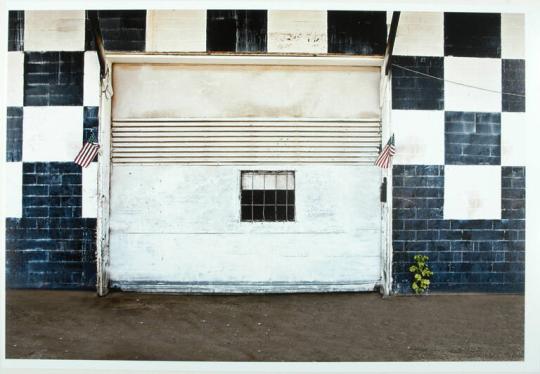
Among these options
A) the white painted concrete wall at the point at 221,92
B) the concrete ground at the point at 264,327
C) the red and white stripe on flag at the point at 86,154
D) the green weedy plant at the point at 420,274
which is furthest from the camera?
the white painted concrete wall at the point at 221,92

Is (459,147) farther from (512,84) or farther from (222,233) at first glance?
(222,233)

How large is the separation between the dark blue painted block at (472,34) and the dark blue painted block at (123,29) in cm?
360

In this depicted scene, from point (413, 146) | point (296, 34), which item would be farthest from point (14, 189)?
point (413, 146)

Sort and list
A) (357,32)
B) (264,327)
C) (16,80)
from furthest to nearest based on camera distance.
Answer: (16,80) → (357,32) → (264,327)

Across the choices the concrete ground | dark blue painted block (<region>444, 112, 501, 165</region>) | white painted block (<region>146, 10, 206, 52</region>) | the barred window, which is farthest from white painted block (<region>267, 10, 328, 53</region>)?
the concrete ground

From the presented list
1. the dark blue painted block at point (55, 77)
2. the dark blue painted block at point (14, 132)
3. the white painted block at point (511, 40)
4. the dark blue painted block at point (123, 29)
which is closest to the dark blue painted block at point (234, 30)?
the dark blue painted block at point (123, 29)

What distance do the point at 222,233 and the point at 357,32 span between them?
2.88 metres

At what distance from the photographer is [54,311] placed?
4.66 m

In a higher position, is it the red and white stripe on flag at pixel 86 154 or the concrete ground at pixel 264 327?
the red and white stripe on flag at pixel 86 154

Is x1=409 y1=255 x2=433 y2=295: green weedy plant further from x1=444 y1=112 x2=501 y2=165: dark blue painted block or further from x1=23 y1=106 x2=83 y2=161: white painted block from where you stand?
x1=23 y1=106 x2=83 y2=161: white painted block

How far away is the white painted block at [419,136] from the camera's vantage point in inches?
204

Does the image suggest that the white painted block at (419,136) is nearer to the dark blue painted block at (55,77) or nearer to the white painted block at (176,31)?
the white painted block at (176,31)

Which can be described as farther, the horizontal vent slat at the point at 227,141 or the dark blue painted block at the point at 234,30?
the horizontal vent slat at the point at 227,141

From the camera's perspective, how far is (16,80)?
520 centimetres
